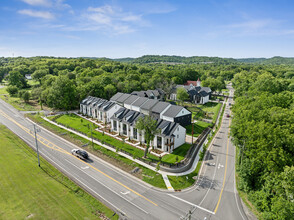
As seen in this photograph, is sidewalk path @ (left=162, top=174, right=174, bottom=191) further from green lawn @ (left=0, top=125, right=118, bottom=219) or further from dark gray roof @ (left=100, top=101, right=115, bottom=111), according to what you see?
dark gray roof @ (left=100, top=101, right=115, bottom=111)

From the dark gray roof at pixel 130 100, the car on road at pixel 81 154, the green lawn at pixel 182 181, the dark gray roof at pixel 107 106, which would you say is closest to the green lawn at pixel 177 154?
the green lawn at pixel 182 181

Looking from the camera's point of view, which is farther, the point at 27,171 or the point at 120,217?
the point at 27,171

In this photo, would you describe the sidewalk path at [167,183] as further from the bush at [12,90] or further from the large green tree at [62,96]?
the bush at [12,90]

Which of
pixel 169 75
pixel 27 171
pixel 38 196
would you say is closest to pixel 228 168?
pixel 38 196

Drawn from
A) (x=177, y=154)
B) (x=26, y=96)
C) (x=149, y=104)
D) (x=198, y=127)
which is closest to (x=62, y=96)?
(x=26, y=96)

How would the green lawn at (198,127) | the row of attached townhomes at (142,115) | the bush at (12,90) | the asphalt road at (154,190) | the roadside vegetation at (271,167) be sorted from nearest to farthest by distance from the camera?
the roadside vegetation at (271,167)
the asphalt road at (154,190)
the row of attached townhomes at (142,115)
the green lawn at (198,127)
the bush at (12,90)

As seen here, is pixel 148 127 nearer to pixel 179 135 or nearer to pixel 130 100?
pixel 179 135

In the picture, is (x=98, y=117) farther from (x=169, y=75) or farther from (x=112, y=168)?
(x=169, y=75)
